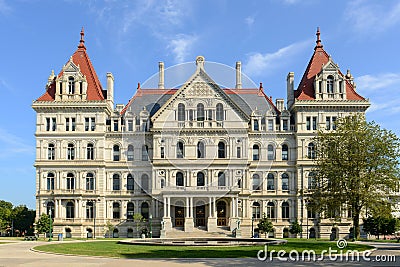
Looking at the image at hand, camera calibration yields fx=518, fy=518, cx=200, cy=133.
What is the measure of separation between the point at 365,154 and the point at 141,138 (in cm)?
3148

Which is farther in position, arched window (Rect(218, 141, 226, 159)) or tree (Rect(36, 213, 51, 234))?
arched window (Rect(218, 141, 226, 159))

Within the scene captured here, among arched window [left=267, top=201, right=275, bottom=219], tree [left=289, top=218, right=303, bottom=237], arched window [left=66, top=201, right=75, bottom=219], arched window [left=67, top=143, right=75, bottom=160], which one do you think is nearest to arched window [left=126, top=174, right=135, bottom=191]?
arched window [left=66, top=201, right=75, bottom=219]

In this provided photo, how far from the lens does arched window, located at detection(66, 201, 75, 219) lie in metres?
65.1

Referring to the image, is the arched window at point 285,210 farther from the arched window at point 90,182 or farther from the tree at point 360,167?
the arched window at point 90,182

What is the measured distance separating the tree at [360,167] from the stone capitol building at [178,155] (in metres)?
18.5

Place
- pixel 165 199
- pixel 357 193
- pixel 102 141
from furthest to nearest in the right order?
pixel 102 141, pixel 165 199, pixel 357 193

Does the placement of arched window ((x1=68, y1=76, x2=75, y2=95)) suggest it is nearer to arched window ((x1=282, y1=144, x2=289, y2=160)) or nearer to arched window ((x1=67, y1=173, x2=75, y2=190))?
arched window ((x1=67, y1=173, x2=75, y2=190))

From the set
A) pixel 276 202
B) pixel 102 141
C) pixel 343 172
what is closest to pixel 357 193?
pixel 343 172

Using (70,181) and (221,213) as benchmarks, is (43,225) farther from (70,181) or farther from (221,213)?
(221,213)

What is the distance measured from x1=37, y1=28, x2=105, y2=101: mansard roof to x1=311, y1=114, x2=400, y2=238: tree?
111 ft

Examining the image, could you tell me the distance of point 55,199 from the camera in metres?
64.3

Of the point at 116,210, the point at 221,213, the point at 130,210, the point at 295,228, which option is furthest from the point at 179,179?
the point at 295,228

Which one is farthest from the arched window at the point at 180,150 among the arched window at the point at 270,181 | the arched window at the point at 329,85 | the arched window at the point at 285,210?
the arched window at the point at 329,85

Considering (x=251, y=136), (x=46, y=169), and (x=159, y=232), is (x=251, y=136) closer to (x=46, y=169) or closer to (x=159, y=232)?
(x=159, y=232)
